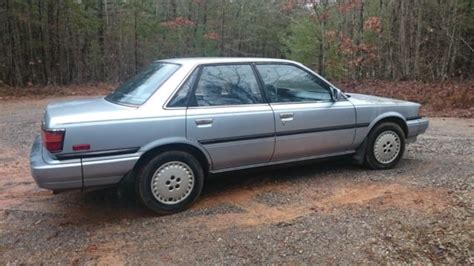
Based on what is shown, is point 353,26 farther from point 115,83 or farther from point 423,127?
point 423,127

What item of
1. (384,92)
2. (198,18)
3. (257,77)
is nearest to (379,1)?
(384,92)

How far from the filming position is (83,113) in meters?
3.89

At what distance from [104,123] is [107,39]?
18367 mm

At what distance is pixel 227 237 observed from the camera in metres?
3.62

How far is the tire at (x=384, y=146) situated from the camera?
5305 millimetres

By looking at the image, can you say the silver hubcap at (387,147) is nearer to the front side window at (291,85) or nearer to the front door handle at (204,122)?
the front side window at (291,85)

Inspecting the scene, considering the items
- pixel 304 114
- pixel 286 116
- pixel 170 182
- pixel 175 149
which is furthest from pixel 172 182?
pixel 304 114

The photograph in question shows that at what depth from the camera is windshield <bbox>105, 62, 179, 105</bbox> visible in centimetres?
427

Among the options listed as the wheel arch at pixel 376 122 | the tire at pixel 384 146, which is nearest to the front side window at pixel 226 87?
the wheel arch at pixel 376 122

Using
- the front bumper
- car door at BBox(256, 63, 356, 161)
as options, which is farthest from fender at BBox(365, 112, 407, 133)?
the front bumper

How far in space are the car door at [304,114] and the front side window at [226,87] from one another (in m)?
0.17

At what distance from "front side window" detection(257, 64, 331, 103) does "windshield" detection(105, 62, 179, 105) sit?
1046mm

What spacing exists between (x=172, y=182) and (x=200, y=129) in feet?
1.91

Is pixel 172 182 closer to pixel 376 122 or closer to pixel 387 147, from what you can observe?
pixel 376 122
